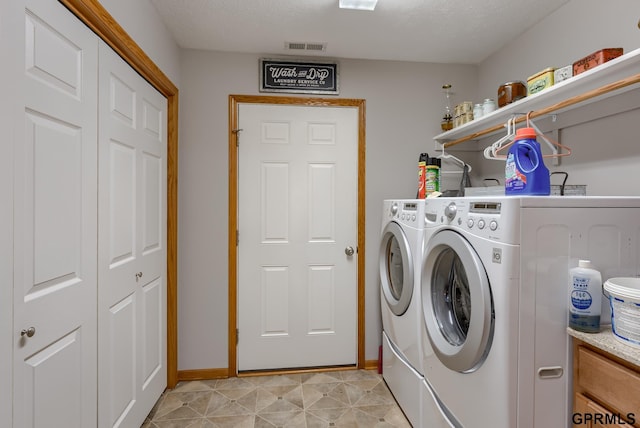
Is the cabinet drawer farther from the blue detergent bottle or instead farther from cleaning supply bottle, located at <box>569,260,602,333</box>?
the blue detergent bottle

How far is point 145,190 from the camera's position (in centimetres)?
185

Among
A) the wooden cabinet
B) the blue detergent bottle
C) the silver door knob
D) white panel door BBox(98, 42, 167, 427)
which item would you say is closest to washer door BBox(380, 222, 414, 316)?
the blue detergent bottle

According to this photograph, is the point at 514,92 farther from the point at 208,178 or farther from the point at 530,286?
the point at 208,178

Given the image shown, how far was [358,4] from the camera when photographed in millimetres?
1766

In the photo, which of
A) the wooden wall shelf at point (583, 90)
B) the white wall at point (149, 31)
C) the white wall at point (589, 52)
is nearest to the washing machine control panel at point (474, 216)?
the wooden wall shelf at point (583, 90)

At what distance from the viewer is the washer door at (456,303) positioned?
3.84 feet

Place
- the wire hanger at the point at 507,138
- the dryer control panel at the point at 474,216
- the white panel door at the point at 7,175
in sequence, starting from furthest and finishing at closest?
the wire hanger at the point at 507,138, the dryer control panel at the point at 474,216, the white panel door at the point at 7,175

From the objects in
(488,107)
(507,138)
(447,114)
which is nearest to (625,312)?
(507,138)

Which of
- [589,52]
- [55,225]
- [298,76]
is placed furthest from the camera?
[298,76]

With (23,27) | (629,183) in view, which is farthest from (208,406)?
(629,183)

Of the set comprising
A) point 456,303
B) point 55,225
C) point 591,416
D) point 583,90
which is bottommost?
point 591,416

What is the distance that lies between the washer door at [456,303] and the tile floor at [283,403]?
76cm

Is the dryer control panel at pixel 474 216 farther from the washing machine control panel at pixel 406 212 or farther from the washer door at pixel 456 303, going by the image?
the washing machine control panel at pixel 406 212

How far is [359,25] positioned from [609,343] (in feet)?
6.38
